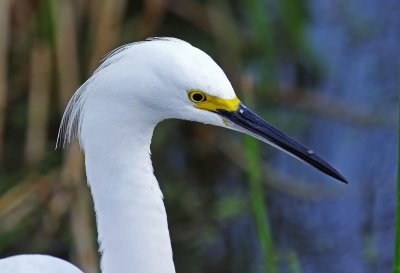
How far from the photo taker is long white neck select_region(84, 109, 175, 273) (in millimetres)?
2178

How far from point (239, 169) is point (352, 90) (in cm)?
77

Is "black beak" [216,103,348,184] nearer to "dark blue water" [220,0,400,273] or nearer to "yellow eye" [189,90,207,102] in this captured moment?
"yellow eye" [189,90,207,102]

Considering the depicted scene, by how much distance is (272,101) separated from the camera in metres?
4.59

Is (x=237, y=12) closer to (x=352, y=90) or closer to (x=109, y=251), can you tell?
(x=352, y=90)

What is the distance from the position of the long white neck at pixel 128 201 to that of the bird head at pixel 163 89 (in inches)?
1.9

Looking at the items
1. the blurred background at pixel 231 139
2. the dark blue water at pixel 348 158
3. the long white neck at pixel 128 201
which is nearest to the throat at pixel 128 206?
the long white neck at pixel 128 201

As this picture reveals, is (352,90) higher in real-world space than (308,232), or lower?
higher

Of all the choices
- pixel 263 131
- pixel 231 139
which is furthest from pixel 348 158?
pixel 263 131

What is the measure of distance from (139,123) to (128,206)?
0.65 ft

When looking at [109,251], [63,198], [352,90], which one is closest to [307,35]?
[352,90]

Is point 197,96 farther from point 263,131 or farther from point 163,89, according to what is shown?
point 263,131

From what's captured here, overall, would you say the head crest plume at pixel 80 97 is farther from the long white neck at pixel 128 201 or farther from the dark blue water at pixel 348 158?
the dark blue water at pixel 348 158

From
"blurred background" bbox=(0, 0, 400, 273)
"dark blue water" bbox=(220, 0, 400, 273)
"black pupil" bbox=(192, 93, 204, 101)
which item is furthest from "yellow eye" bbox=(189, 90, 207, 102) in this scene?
"dark blue water" bbox=(220, 0, 400, 273)

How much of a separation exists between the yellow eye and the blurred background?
1.38m
